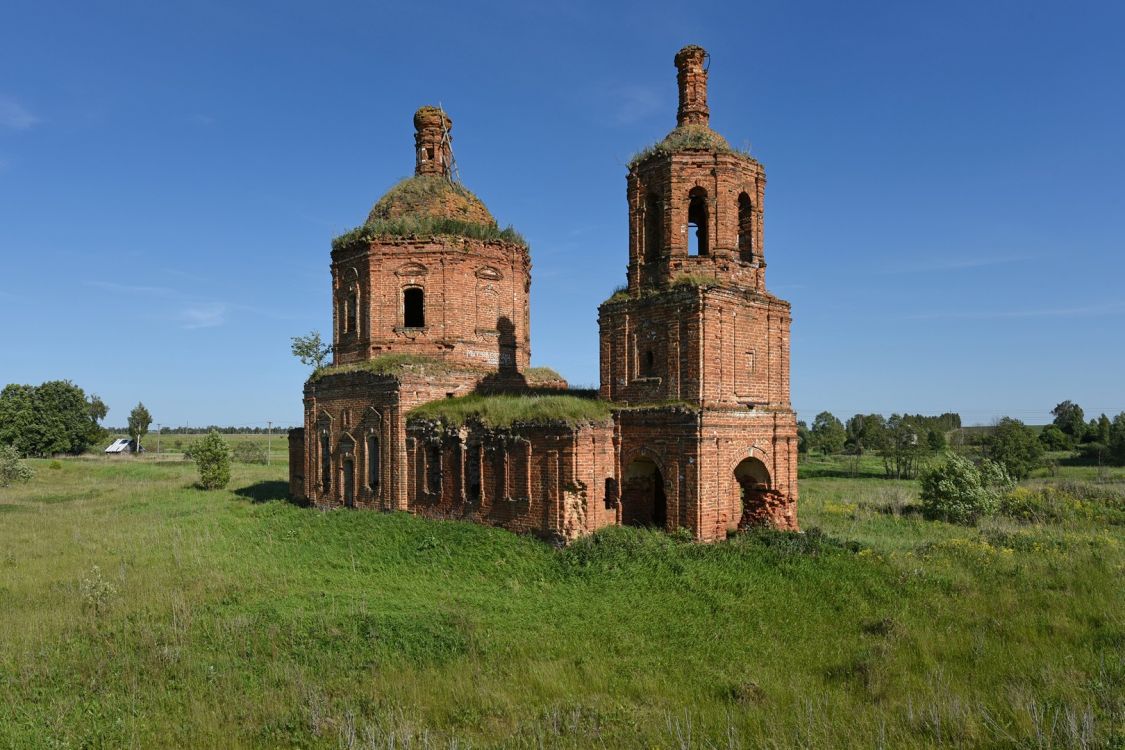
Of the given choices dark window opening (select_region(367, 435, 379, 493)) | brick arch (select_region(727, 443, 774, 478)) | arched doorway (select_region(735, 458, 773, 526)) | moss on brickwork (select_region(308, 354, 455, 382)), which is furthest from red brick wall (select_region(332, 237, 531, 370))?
brick arch (select_region(727, 443, 774, 478))

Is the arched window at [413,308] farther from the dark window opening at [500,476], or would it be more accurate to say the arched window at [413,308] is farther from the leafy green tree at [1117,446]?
the leafy green tree at [1117,446]

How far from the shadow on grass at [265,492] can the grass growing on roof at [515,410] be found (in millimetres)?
9835

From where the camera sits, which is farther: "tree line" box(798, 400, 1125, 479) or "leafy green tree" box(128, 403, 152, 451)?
"leafy green tree" box(128, 403, 152, 451)

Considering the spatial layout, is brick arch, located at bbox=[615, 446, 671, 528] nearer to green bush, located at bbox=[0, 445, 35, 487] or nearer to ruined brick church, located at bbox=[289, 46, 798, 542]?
ruined brick church, located at bbox=[289, 46, 798, 542]

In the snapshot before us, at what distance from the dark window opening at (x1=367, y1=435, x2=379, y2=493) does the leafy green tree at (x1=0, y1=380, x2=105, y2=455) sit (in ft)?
151

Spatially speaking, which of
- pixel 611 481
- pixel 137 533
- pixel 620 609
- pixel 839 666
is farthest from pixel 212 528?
pixel 839 666

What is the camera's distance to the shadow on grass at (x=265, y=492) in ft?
86.7

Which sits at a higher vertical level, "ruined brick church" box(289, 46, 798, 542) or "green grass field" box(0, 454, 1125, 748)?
"ruined brick church" box(289, 46, 798, 542)

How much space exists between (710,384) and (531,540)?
16.6ft

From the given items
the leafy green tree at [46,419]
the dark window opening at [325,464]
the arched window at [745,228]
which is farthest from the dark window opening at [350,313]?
the leafy green tree at [46,419]

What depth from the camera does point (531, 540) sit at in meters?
15.1

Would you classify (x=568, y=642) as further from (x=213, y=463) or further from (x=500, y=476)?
(x=213, y=463)

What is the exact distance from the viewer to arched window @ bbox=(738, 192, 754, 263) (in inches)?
642

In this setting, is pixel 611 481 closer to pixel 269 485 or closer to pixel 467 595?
pixel 467 595
